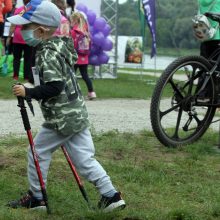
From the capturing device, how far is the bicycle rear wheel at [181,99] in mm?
5820

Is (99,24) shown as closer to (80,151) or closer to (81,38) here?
(81,38)

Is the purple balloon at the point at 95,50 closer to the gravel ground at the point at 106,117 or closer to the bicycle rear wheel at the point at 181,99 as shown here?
the gravel ground at the point at 106,117

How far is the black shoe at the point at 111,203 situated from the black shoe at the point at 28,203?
37cm

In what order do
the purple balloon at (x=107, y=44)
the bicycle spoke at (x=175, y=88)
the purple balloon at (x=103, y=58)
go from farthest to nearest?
the purple balloon at (x=103, y=58) < the purple balloon at (x=107, y=44) < the bicycle spoke at (x=175, y=88)

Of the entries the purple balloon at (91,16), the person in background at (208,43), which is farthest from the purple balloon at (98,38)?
the person in background at (208,43)

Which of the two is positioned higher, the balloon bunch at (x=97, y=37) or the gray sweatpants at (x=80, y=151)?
the gray sweatpants at (x=80, y=151)

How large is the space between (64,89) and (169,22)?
57.6 ft

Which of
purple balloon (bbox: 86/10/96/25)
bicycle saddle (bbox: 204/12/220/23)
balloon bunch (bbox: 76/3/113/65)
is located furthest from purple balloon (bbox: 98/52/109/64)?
bicycle saddle (bbox: 204/12/220/23)

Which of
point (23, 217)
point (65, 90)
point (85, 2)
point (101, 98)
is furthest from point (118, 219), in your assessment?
point (85, 2)

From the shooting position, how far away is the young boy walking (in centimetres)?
373

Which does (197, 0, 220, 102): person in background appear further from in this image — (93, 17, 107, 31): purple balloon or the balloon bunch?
(93, 17, 107, 31): purple balloon

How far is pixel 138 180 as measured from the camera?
475cm

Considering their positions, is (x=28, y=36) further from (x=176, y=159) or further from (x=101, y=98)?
(x=101, y=98)

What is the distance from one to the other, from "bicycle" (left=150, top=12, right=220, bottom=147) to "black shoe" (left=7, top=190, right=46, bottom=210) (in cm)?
203
